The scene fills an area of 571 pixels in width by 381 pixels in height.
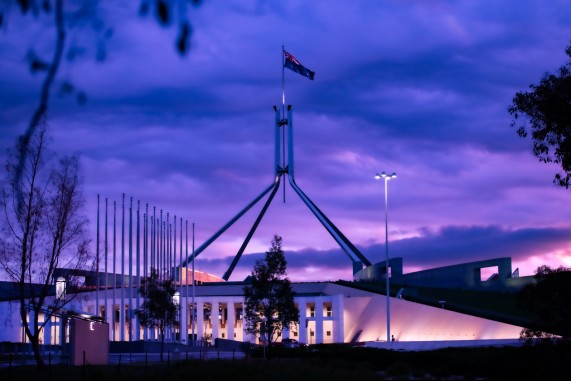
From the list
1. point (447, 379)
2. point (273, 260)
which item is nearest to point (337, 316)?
point (273, 260)

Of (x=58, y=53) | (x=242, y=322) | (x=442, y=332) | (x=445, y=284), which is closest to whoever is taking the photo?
(x=58, y=53)

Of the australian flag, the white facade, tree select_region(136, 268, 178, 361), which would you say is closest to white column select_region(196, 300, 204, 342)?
the white facade

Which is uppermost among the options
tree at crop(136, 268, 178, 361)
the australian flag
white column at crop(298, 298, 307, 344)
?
the australian flag

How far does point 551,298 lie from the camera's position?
3591 centimetres

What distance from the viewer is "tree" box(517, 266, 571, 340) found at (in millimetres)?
35531

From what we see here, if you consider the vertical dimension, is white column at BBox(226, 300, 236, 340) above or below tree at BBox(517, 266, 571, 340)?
below

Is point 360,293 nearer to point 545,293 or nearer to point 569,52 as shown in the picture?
point 545,293

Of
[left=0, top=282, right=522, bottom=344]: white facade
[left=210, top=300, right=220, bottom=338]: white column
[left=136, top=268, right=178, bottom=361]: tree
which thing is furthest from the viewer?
[left=210, top=300, right=220, bottom=338]: white column

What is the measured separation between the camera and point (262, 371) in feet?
78.7

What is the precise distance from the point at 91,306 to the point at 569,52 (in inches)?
2367

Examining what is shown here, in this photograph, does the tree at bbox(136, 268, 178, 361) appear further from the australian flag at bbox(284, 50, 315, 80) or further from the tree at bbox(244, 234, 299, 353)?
the australian flag at bbox(284, 50, 315, 80)

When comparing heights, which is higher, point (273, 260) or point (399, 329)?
point (273, 260)

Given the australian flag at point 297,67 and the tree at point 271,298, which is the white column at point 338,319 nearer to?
the australian flag at point 297,67

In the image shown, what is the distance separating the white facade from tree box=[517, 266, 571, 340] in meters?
28.2
